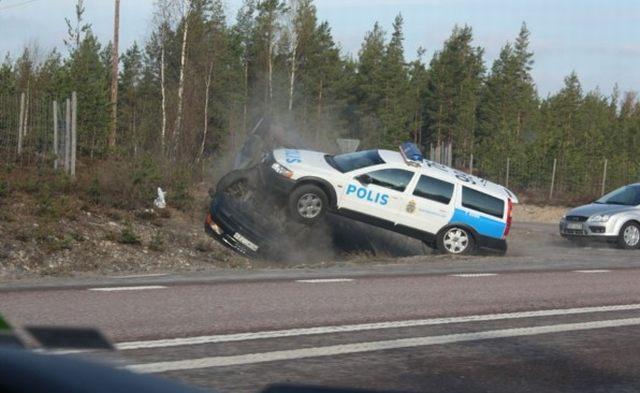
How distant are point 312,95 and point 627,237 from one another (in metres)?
47.0

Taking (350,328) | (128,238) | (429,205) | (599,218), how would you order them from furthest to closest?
(599,218) → (128,238) → (429,205) → (350,328)

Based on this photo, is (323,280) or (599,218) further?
(599,218)

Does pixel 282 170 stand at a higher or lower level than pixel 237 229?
higher

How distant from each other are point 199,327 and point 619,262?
10.0m

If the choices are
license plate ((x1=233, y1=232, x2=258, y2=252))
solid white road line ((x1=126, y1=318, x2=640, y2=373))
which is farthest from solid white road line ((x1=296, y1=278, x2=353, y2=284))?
license plate ((x1=233, y1=232, x2=258, y2=252))

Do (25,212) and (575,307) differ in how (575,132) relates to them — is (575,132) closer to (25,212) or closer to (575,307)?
(25,212)

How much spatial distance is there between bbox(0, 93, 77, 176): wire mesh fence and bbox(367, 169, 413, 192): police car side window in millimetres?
7615

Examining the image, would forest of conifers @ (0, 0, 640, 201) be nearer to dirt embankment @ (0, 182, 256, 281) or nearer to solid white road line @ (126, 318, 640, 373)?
dirt embankment @ (0, 182, 256, 281)

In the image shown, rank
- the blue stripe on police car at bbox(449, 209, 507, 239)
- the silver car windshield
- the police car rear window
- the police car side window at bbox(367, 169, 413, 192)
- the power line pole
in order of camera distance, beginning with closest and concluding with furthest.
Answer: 1. the police car side window at bbox(367, 169, 413, 192)
2. the blue stripe on police car at bbox(449, 209, 507, 239)
3. the police car rear window
4. the silver car windshield
5. the power line pole

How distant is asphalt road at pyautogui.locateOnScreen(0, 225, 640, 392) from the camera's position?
668 cm

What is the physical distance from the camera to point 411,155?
18328mm

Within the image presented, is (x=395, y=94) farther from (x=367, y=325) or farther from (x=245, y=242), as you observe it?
(x=367, y=325)

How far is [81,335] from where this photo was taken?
2.31 meters

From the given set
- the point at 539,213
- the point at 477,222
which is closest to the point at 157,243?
the point at 477,222
